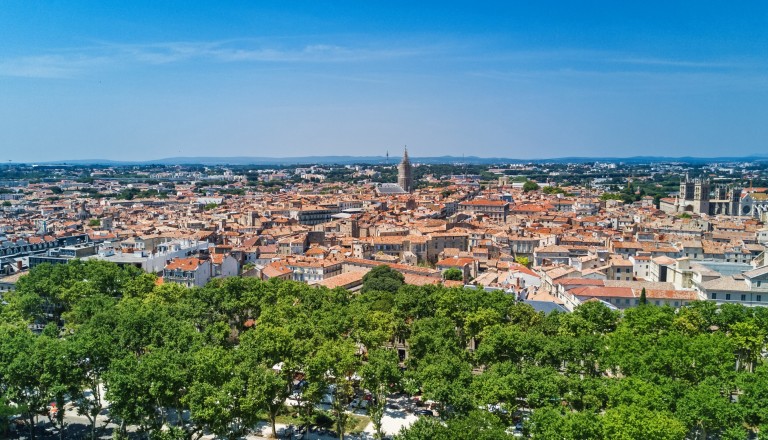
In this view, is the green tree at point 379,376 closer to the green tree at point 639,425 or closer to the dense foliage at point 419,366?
the dense foliage at point 419,366

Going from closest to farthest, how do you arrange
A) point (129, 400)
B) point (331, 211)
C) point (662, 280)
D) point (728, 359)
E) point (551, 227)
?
→ 1. point (129, 400)
2. point (728, 359)
3. point (662, 280)
4. point (551, 227)
5. point (331, 211)

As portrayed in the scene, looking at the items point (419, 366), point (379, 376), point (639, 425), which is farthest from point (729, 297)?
point (379, 376)

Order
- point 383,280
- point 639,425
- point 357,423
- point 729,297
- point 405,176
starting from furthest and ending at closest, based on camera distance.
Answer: point 405,176 < point 383,280 < point 729,297 < point 357,423 < point 639,425

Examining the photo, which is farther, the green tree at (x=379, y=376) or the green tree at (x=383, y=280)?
the green tree at (x=383, y=280)

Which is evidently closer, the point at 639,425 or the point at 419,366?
the point at 639,425

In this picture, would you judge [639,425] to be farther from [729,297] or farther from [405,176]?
[405,176]

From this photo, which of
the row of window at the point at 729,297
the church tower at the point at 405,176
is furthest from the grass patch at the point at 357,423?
the church tower at the point at 405,176

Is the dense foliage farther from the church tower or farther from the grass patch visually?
the church tower

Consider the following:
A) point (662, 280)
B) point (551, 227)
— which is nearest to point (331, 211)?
point (551, 227)

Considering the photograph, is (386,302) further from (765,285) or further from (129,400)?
(765,285)
